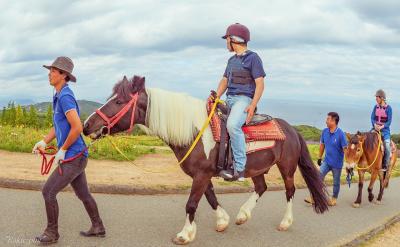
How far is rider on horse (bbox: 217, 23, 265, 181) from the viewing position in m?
6.28

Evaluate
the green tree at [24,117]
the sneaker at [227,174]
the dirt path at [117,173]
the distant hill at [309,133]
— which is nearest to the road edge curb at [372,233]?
the sneaker at [227,174]

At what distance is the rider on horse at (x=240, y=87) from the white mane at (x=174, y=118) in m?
0.38

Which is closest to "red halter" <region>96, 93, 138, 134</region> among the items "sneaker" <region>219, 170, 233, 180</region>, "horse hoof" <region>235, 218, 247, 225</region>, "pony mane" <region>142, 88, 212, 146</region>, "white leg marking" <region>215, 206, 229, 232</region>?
"pony mane" <region>142, 88, 212, 146</region>

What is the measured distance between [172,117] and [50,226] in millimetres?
2116

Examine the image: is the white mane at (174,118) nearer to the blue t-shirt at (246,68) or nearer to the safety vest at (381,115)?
the blue t-shirt at (246,68)

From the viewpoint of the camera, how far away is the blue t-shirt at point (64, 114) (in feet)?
17.7

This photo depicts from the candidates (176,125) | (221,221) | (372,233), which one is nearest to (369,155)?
(372,233)

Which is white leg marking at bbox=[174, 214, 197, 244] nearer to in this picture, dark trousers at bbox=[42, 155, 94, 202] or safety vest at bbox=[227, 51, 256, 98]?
dark trousers at bbox=[42, 155, 94, 202]

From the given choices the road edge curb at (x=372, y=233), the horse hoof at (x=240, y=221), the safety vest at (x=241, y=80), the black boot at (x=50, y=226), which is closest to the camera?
the black boot at (x=50, y=226)

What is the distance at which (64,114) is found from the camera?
554 cm

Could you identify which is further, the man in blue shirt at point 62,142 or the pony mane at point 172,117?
the pony mane at point 172,117

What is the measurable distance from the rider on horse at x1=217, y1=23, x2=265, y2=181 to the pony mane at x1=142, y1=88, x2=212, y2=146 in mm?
442

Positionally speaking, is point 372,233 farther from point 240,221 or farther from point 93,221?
point 93,221

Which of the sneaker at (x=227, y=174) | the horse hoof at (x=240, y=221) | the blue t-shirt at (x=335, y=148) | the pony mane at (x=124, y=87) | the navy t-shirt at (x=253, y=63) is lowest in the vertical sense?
the horse hoof at (x=240, y=221)
